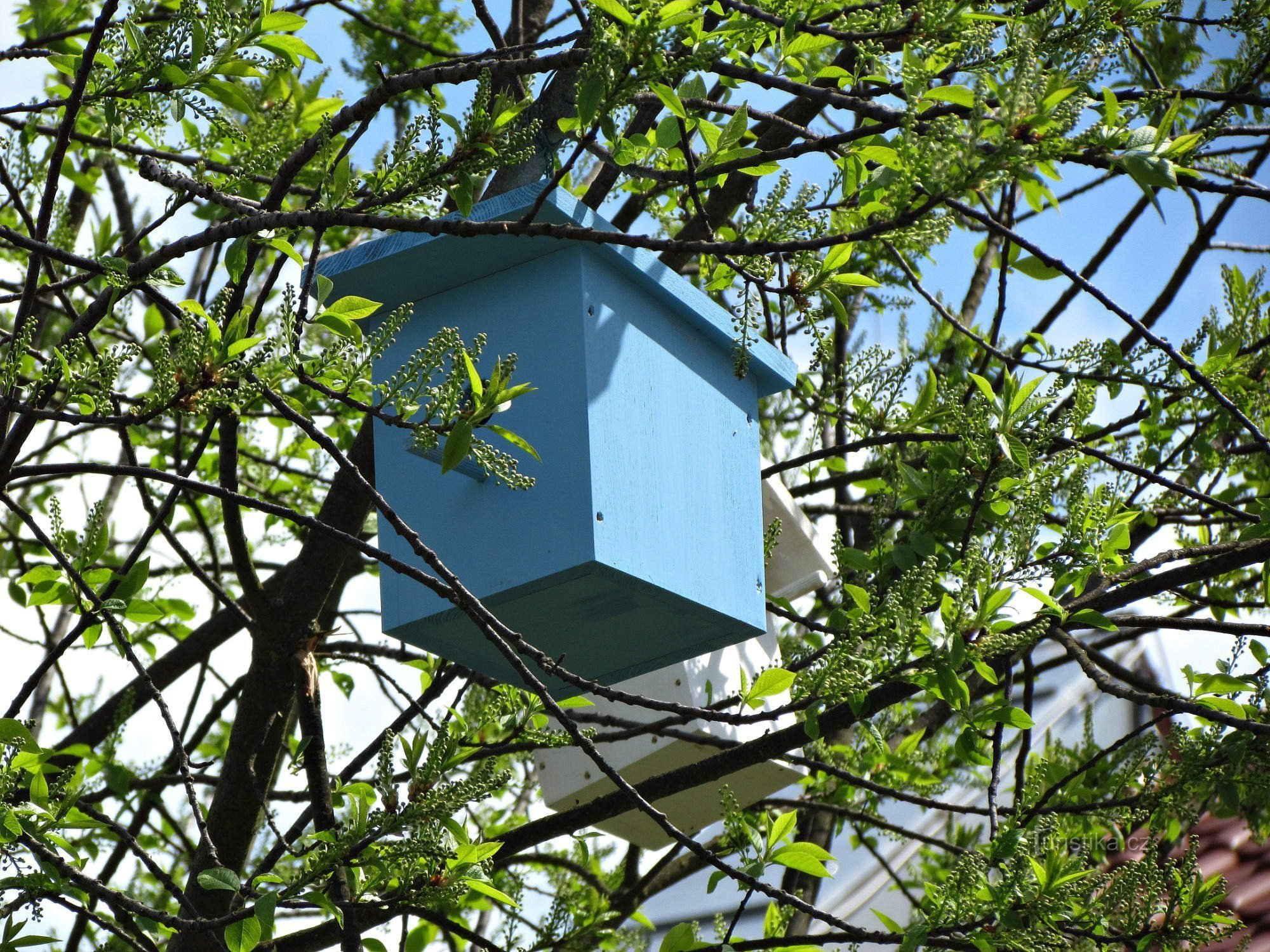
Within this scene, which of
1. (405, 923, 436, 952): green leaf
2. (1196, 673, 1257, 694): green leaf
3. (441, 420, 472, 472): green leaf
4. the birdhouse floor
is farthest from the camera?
(405, 923, 436, 952): green leaf

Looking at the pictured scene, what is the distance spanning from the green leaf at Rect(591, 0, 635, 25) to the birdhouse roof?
53cm

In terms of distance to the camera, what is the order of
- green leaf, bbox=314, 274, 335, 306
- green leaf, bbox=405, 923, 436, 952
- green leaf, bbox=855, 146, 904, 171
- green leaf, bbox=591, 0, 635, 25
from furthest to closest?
green leaf, bbox=405, 923, 436, 952 < green leaf, bbox=855, 146, 904, 171 < green leaf, bbox=314, 274, 335, 306 < green leaf, bbox=591, 0, 635, 25

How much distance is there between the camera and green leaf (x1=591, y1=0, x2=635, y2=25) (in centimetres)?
153

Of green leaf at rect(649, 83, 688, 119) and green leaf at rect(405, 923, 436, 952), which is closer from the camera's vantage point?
green leaf at rect(649, 83, 688, 119)

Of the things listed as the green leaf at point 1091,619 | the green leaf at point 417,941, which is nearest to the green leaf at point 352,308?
the green leaf at point 1091,619

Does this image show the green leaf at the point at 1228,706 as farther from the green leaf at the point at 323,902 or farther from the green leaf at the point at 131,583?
the green leaf at the point at 131,583

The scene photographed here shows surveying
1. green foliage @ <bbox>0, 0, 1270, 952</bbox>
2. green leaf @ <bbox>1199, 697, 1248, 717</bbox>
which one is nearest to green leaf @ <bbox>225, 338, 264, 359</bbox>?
green foliage @ <bbox>0, 0, 1270, 952</bbox>

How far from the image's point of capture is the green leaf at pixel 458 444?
1650mm

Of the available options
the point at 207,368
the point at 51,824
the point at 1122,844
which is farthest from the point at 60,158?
the point at 1122,844

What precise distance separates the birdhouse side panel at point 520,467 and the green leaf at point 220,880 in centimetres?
44

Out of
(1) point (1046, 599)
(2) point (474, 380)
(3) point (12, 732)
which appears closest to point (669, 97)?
(2) point (474, 380)

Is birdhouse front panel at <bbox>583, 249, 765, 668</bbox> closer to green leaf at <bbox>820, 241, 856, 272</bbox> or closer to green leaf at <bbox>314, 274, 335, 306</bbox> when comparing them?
green leaf at <bbox>820, 241, 856, 272</bbox>

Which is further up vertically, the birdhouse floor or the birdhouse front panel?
the birdhouse front panel

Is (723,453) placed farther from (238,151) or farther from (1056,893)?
(238,151)
